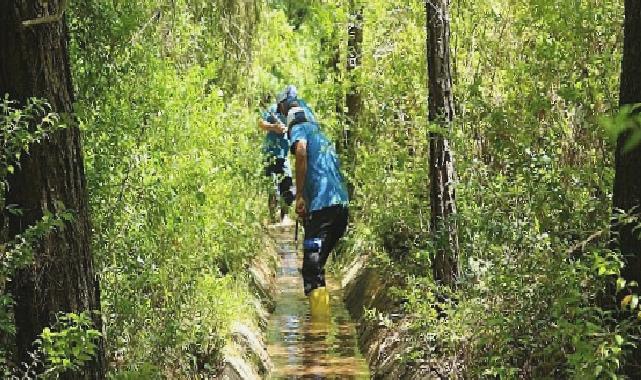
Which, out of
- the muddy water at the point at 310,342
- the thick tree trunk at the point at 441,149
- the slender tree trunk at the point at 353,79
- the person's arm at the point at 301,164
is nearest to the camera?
the thick tree trunk at the point at 441,149

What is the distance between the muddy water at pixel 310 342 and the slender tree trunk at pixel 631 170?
449 cm

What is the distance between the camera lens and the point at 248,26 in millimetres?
8812

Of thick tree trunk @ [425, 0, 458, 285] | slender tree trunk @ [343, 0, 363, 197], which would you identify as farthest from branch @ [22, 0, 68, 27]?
slender tree trunk @ [343, 0, 363, 197]

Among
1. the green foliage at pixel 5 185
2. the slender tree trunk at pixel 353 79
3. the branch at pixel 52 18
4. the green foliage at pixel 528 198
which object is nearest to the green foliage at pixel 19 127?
the green foliage at pixel 5 185

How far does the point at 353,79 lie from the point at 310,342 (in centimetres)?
488

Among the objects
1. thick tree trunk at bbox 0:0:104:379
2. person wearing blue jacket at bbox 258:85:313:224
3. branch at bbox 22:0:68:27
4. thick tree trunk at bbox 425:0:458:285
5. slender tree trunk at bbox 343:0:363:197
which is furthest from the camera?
slender tree trunk at bbox 343:0:363:197

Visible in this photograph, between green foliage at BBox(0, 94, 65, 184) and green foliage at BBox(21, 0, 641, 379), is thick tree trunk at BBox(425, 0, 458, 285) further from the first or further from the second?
green foliage at BBox(0, 94, 65, 184)

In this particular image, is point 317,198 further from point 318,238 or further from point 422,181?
point 422,181

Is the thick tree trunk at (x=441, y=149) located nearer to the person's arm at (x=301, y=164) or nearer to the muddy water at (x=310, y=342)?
the muddy water at (x=310, y=342)

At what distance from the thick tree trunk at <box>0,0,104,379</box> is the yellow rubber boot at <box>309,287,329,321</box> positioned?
17.9 ft

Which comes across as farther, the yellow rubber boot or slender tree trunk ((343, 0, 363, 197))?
slender tree trunk ((343, 0, 363, 197))

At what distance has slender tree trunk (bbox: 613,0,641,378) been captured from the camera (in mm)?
4152

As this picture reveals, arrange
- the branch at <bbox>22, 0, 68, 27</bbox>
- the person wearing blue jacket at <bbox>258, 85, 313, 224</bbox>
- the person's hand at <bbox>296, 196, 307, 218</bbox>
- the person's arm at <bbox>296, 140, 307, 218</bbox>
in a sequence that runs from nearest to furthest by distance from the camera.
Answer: the branch at <bbox>22, 0, 68, 27</bbox> < the person's arm at <bbox>296, 140, 307, 218</bbox> < the person's hand at <bbox>296, 196, 307, 218</bbox> < the person wearing blue jacket at <bbox>258, 85, 313, 224</bbox>

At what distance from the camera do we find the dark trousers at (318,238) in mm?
10148
